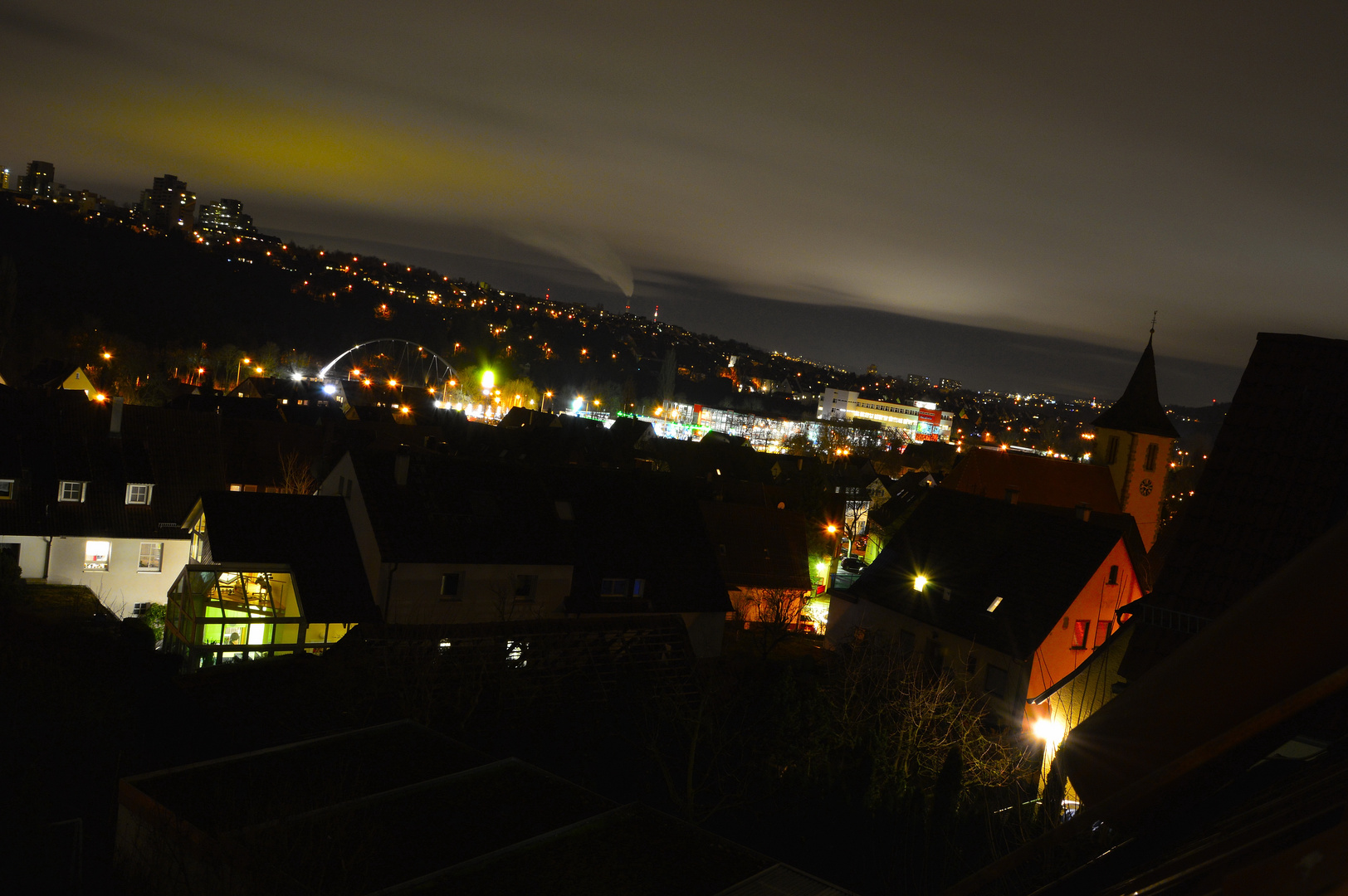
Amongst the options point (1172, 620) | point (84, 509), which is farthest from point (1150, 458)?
point (84, 509)

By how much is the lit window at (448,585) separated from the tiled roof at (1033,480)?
28.6m

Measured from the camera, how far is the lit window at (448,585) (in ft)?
81.7

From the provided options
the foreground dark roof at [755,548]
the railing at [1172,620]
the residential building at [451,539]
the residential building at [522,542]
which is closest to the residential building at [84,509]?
the residential building at [522,542]

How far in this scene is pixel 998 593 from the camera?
81.5 ft

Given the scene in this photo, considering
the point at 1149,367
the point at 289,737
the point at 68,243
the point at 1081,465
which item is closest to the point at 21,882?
the point at 289,737

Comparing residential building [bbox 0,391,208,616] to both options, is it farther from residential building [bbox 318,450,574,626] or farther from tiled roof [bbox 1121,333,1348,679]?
tiled roof [bbox 1121,333,1348,679]

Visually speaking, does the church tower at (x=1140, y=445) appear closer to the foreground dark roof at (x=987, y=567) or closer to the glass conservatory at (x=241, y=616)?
the foreground dark roof at (x=987, y=567)

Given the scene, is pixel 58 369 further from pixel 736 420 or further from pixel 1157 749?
pixel 736 420

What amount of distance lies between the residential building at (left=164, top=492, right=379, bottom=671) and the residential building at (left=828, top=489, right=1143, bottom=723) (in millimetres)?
14574

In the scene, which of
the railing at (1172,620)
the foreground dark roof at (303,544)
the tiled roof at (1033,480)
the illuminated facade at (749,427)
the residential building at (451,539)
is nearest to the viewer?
the railing at (1172,620)

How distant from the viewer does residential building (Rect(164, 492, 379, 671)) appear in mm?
21672

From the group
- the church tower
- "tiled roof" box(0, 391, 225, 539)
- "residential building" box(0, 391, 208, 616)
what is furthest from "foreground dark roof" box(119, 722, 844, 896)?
the church tower

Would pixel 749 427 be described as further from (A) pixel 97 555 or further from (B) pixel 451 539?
(B) pixel 451 539

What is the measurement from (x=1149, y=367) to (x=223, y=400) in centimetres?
5793
